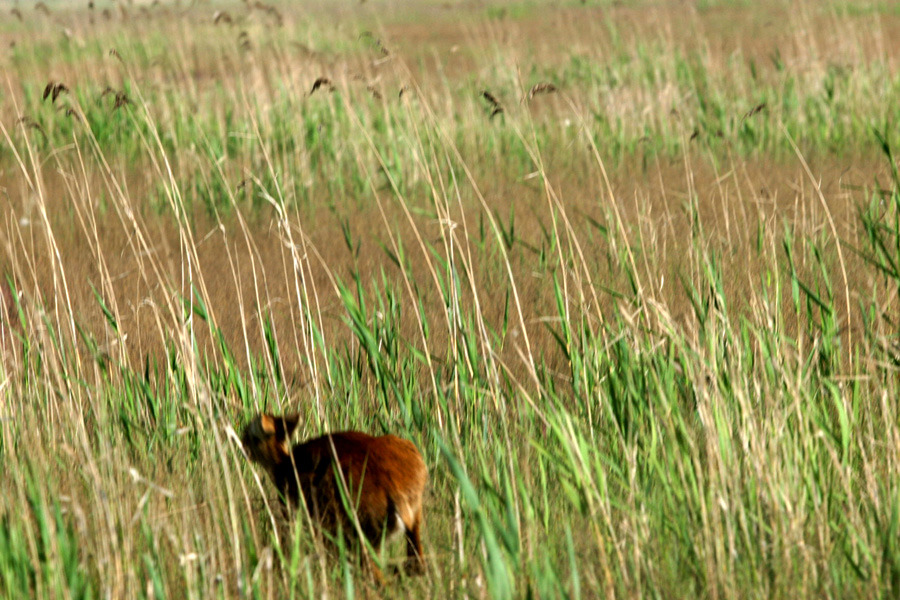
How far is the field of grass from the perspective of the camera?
155 centimetres

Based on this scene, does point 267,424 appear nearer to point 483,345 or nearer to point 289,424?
point 289,424

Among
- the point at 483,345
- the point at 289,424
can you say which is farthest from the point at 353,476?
the point at 483,345

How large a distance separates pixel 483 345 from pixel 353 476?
577 mm

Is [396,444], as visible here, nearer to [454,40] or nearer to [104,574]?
[104,574]

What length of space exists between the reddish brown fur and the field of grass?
0.22 ft

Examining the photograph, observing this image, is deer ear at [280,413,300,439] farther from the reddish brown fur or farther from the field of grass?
the field of grass

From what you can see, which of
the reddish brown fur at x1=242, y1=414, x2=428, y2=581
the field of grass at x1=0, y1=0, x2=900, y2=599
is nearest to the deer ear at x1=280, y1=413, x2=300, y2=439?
the reddish brown fur at x1=242, y1=414, x2=428, y2=581

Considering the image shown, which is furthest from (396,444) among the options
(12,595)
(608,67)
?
(608,67)

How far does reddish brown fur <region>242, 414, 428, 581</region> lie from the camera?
151 cm

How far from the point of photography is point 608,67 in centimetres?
780

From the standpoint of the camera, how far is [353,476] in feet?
5.07

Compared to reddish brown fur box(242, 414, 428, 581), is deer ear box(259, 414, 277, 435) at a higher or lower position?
higher

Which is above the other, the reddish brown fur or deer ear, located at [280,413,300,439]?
deer ear, located at [280,413,300,439]

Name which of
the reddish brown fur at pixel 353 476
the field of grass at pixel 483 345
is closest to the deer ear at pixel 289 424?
the reddish brown fur at pixel 353 476
